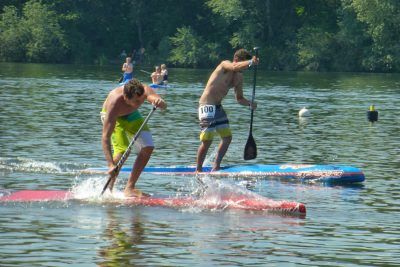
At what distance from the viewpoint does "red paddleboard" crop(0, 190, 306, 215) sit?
16.5 metres

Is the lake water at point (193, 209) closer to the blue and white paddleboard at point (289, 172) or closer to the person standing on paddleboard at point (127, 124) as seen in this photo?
the blue and white paddleboard at point (289, 172)

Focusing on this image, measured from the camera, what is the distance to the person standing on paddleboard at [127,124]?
16.4m

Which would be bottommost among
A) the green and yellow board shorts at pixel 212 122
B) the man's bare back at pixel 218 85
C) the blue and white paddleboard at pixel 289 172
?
the blue and white paddleboard at pixel 289 172

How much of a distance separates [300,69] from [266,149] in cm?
6789

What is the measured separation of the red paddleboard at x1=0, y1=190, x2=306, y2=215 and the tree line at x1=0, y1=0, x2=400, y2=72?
71935mm

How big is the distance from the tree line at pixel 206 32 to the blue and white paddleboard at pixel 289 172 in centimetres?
6775

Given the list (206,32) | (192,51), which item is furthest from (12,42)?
(206,32)

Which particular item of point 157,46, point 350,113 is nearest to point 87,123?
point 350,113

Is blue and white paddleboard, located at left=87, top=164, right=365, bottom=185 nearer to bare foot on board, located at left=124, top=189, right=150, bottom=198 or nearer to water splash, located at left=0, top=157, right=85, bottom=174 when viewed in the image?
water splash, located at left=0, top=157, right=85, bottom=174

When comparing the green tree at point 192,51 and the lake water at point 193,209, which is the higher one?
the lake water at point 193,209

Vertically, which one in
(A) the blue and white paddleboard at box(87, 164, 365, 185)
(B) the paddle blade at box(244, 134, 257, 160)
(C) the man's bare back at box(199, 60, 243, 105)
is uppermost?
(C) the man's bare back at box(199, 60, 243, 105)

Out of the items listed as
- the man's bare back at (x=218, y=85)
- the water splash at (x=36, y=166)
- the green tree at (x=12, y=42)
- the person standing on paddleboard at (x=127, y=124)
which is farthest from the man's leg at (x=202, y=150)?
the green tree at (x=12, y=42)

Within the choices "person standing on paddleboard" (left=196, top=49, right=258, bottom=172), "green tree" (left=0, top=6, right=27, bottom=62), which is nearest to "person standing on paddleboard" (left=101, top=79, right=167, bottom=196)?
"person standing on paddleboard" (left=196, top=49, right=258, bottom=172)

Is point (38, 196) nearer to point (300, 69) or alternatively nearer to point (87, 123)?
point (87, 123)
